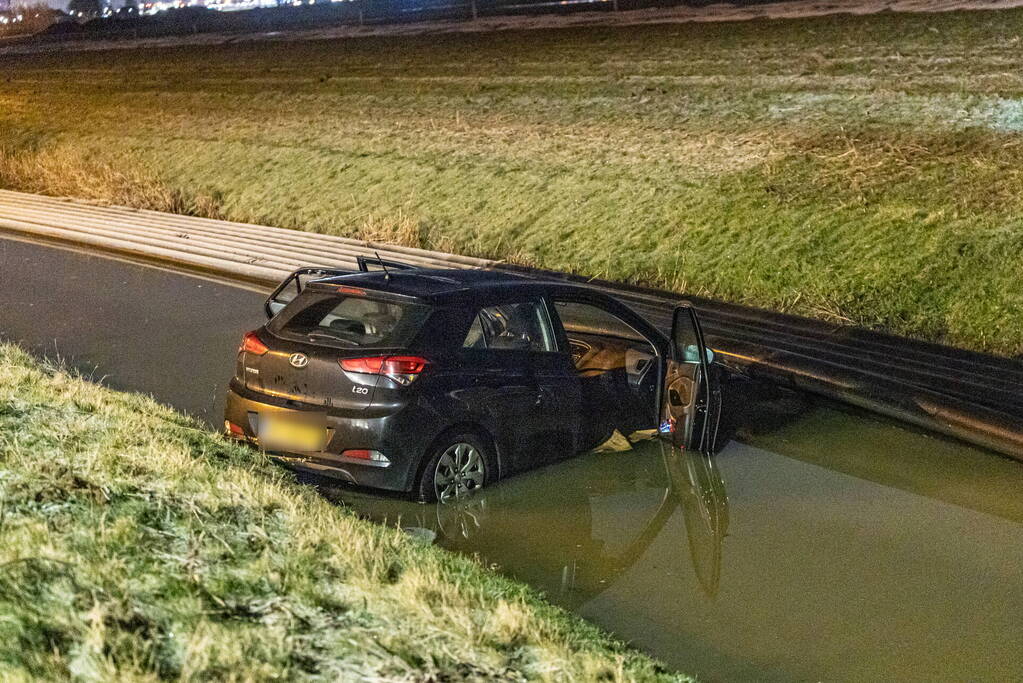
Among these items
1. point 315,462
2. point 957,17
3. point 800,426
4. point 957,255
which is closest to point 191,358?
point 315,462

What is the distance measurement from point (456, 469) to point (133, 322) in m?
7.16

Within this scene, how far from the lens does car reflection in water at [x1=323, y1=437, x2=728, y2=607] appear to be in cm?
688

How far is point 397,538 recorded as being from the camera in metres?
6.27

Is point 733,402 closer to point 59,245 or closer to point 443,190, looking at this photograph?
point 443,190

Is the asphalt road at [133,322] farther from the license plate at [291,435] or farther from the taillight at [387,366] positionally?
the taillight at [387,366]

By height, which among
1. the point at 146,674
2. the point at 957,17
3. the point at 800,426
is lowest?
the point at 800,426

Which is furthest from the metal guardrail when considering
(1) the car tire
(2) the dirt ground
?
(2) the dirt ground

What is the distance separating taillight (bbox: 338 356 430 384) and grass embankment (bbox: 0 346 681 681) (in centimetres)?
85

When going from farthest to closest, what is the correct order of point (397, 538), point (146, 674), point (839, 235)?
point (839, 235) < point (397, 538) < point (146, 674)

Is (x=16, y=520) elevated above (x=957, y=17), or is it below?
below

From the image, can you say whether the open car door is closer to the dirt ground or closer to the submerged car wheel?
the submerged car wheel

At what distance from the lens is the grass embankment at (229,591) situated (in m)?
4.50

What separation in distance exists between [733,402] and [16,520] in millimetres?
6436

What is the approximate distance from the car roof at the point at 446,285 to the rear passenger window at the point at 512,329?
105 millimetres
